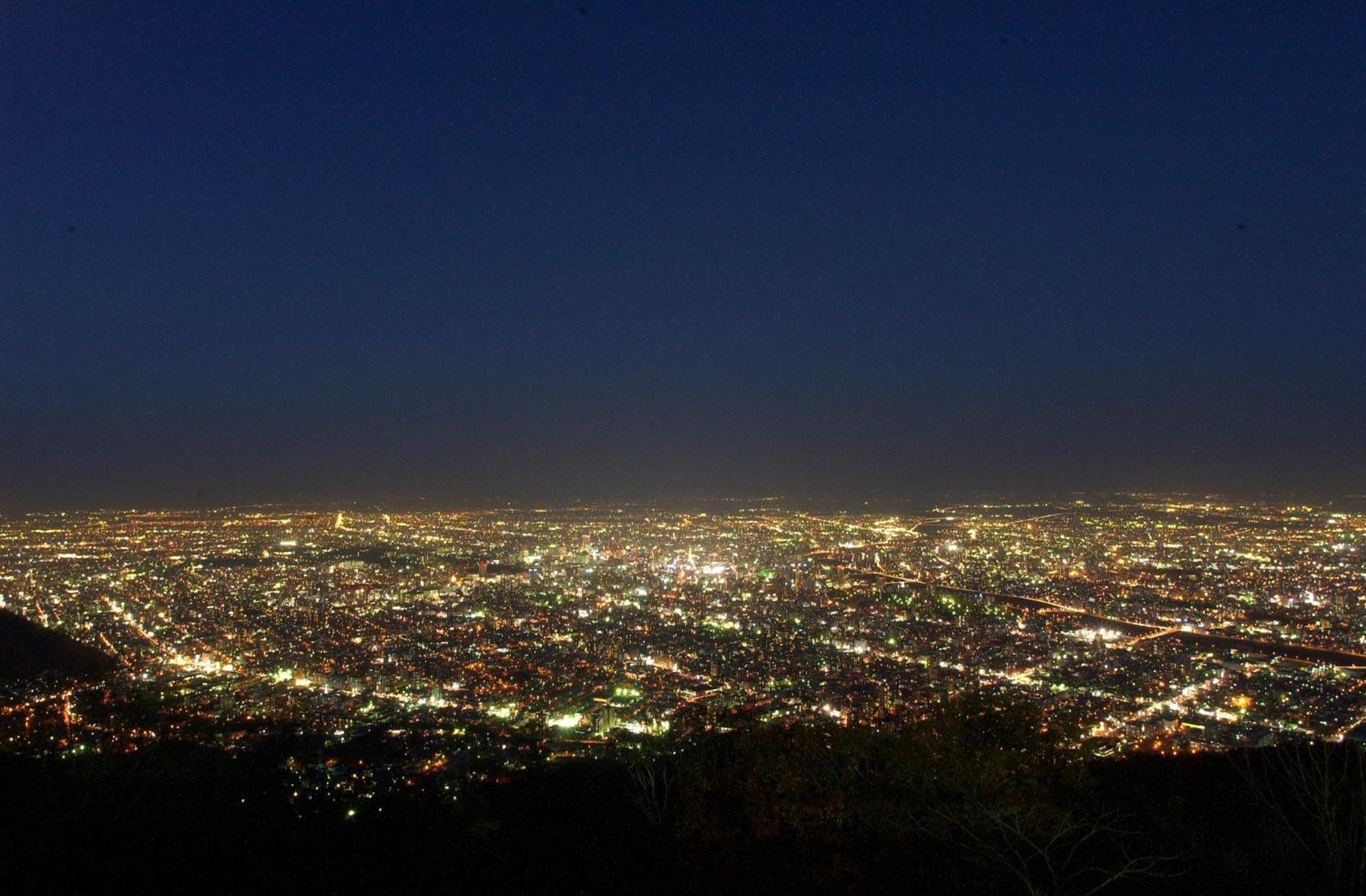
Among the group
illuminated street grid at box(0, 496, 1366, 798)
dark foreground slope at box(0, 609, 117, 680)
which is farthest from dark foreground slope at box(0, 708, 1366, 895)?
dark foreground slope at box(0, 609, 117, 680)

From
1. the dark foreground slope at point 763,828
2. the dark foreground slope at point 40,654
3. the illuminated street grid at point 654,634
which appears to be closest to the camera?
the dark foreground slope at point 763,828

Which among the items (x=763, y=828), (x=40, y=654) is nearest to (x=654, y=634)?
(x=40, y=654)

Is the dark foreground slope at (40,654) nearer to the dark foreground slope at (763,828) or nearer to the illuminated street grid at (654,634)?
the illuminated street grid at (654,634)

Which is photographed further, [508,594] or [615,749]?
[508,594]

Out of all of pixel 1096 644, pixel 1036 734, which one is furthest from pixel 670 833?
pixel 1096 644

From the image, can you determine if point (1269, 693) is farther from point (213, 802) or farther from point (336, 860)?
point (213, 802)

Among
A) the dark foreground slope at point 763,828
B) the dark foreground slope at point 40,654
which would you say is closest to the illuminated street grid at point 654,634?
the dark foreground slope at point 40,654
